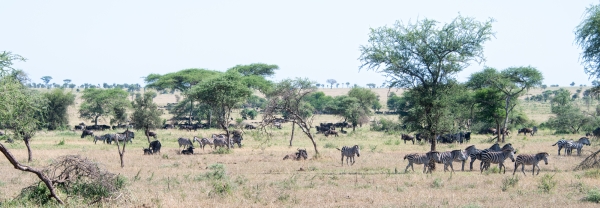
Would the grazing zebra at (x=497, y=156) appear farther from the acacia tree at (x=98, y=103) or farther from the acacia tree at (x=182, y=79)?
the acacia tree at (x=98, y=103)

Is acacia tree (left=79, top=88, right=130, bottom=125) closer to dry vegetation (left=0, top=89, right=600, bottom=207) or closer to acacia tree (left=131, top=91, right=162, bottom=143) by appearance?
acacia tree (left=131, top=91, right=162, bottom=143)

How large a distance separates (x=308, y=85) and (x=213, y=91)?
7380 mm

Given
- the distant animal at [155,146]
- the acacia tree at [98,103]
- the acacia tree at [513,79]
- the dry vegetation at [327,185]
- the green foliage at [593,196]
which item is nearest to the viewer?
the green foliage at [593,196]

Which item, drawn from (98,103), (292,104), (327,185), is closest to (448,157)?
(327,185)

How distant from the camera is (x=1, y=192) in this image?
1592 centimetres

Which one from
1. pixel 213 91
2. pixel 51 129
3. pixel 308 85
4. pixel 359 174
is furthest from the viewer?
pixel 51 129

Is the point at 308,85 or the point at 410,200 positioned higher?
the point at 308,85

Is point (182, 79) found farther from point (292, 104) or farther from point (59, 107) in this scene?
point (292, 104)

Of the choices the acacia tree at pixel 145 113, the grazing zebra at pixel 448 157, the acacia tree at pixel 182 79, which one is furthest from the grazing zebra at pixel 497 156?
the acacia tree at pixel 182 79

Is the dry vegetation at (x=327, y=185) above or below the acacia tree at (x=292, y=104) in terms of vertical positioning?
below

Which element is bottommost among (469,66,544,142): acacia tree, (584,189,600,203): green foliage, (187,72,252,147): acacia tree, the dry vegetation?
the dry vegetation

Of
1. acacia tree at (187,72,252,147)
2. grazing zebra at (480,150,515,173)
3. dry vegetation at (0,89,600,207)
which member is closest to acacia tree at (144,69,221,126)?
acacia tree at (187,72,252,147)

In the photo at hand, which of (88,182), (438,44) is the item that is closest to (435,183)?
(438,44)

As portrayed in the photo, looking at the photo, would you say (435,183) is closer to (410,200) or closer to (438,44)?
(410,200)
